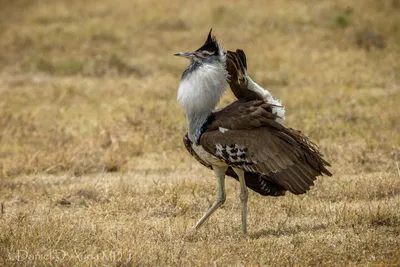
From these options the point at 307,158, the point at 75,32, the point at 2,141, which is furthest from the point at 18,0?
the point at 307,158

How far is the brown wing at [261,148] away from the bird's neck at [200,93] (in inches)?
5.7

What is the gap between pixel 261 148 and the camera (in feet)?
21.0

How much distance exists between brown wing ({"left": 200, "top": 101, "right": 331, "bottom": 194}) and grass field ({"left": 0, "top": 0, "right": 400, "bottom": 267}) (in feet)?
1.61

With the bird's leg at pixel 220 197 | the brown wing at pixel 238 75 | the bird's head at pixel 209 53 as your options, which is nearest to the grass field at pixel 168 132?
the bird's leg at pixel 220 197

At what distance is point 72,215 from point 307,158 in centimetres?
238

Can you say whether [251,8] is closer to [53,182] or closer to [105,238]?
[53,182]

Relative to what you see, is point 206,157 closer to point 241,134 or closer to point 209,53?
point 241,134

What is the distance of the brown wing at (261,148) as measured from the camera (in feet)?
20.9

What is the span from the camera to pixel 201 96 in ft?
21.5

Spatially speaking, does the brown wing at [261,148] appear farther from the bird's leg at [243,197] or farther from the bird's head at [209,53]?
the bird's head at [209,53]

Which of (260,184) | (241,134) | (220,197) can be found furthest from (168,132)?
(241,134)

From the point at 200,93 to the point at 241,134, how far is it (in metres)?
0.49

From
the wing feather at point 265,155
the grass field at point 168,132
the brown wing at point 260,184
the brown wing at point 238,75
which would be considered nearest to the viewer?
the grass field at point 168,132

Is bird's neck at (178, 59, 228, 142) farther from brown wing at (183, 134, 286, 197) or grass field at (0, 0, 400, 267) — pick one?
grass field at (0, 0, 400, 267)
